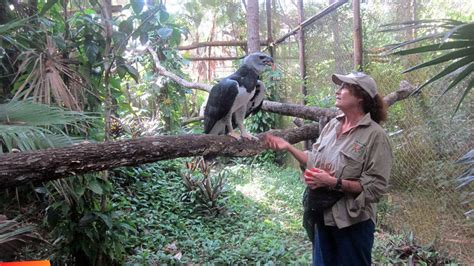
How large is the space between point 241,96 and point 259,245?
1700 millimetres

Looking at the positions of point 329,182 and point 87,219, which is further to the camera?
point 87,219

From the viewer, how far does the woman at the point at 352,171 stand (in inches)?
70.9

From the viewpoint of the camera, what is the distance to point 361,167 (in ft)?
6.05

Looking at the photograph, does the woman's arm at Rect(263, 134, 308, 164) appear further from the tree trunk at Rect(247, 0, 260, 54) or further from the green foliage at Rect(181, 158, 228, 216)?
the tree trunk at Rect(247, 0, 260, 54)

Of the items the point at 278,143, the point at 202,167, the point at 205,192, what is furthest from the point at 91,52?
the point at 202,167

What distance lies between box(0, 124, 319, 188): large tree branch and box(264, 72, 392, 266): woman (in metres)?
0.81

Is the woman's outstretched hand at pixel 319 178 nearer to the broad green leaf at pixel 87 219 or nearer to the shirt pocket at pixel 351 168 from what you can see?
the shirt pocket at pixel 351 168

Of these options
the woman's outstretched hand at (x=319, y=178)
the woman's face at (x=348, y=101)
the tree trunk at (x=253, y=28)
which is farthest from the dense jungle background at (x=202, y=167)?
the tree trunk at (x=253, y=28)

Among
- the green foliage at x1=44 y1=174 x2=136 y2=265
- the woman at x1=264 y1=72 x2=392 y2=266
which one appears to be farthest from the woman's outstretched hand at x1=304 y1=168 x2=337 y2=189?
the green foliage at x1=44 y1=174 x2=136 y2=265

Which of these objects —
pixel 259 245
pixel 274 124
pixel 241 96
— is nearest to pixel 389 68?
pixel 241 96

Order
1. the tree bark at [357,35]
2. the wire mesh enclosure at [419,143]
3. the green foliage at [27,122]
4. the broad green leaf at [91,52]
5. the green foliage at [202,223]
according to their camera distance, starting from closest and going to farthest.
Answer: the green foliage at [27,122]
the broad green leaf at [91,52]
the wire mesh enclosure at [419,143]
the green foliage at [202,223]
the tree bark at [357,35]

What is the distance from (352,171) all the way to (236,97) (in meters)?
1.55

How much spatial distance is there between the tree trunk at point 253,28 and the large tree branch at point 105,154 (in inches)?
173

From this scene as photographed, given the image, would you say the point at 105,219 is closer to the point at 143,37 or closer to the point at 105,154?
the point at 105,154
